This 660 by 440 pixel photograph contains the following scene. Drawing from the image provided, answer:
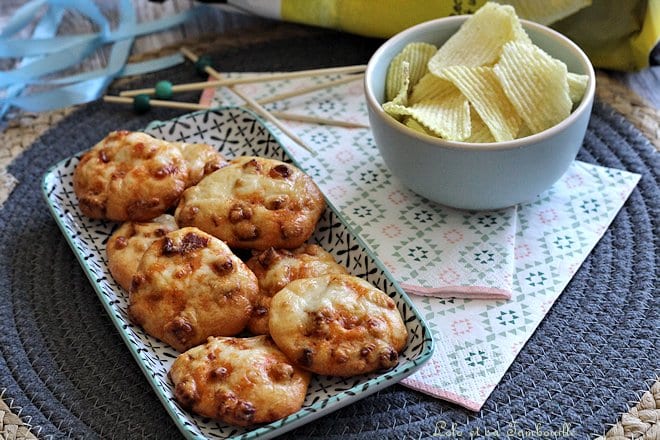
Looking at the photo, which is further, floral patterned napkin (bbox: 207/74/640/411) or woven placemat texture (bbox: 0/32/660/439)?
floral patterned napkin (bbox: 207/74/640/411)

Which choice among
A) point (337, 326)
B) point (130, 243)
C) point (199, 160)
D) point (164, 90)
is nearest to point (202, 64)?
point (164, 90)

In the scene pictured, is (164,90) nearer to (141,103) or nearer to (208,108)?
(141,103)

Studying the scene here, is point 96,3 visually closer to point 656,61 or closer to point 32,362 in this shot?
point 32,362

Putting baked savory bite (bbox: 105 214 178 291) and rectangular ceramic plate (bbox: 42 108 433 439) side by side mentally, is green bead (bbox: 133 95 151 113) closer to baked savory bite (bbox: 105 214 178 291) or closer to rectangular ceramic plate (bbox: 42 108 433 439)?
rectangular ceramic plate (bbox: 42 108 433 439)

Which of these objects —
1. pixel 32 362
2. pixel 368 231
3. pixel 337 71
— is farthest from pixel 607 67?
pixel 32 362

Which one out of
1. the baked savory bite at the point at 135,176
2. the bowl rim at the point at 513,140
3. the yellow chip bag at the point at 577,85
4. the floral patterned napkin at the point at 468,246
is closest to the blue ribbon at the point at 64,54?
the baked savory bite at the point at 135,176

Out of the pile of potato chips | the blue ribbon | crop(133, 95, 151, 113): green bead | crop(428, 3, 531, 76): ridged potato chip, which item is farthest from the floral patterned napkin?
the blue ribbon

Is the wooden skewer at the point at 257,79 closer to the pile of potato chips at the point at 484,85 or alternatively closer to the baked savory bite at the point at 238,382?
the pile of potato chips at the point at 484,85
